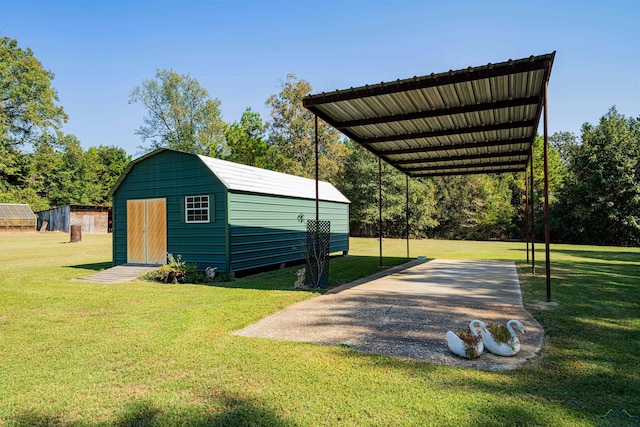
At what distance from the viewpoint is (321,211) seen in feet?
45.8

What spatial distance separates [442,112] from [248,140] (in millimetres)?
26378

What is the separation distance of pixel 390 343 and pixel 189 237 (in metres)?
7.16

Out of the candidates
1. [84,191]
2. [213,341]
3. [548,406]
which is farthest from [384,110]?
[84,191]

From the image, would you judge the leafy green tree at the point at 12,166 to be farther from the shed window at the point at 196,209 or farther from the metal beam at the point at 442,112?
the metal beam at the point at 442,112

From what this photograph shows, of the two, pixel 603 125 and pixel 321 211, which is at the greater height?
pixel 603 125

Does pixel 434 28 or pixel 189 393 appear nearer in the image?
pixel 189 393

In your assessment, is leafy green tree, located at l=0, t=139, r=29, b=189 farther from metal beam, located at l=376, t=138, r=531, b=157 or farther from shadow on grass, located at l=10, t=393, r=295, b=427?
shadow on grass, located at l=10, t=393, r=295, b=427

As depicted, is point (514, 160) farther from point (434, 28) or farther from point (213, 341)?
point (213, 341)

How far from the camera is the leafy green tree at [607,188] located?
75.4 ft

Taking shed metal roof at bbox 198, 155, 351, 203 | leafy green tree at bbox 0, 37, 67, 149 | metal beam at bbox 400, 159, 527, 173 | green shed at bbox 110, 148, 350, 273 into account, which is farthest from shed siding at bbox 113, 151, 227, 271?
leafy green tree at bbox 0, 37, 67, 149

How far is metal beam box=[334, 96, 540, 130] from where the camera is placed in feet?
22.6

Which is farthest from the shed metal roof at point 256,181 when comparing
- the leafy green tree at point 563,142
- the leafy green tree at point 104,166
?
the leafy green tree at point 104,166

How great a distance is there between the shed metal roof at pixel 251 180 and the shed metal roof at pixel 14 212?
28.3 metres

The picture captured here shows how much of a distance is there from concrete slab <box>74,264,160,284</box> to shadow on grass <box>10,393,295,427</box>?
6870 mm
